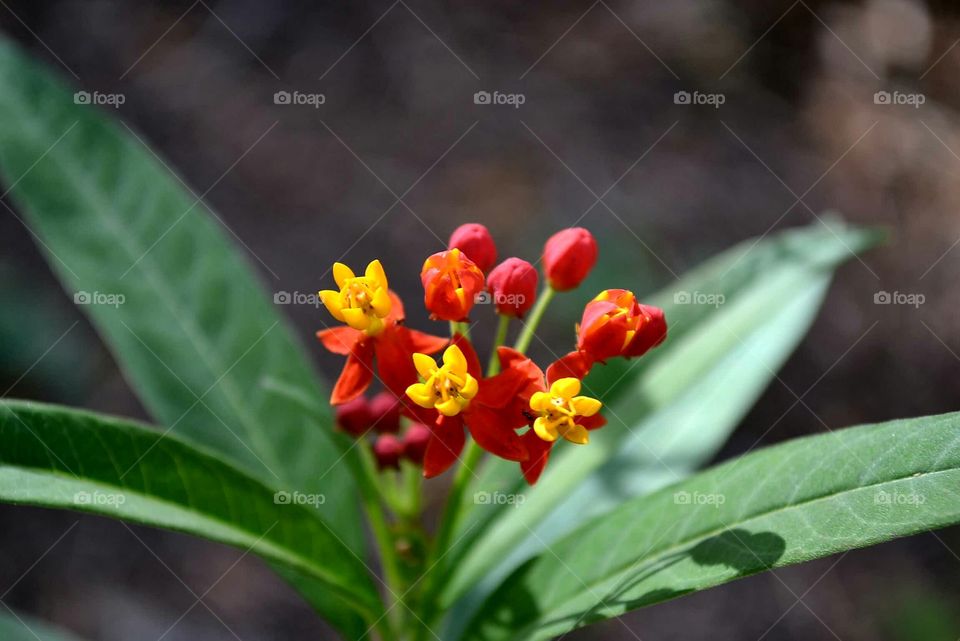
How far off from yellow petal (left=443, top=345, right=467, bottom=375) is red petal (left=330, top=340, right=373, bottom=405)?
0.24m

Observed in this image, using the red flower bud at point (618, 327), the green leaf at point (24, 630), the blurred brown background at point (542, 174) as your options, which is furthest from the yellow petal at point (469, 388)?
the blurred brown background at point (542, 174)

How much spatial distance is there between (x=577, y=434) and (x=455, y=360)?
0.25 meters

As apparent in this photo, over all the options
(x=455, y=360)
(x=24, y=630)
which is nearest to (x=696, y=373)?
(x=455, y=360)

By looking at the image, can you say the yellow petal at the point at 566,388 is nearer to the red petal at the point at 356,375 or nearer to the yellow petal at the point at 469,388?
the yellow petal at the point at 469,388

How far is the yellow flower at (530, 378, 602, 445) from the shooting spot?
1.53 metres

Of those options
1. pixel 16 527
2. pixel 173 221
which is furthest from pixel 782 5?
pixel 16 527

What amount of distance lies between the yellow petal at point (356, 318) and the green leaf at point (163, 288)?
1.85 feet

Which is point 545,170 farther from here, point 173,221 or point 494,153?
point 173,221

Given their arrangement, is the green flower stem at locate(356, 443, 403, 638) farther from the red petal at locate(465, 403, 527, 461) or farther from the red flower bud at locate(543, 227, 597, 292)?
the red flower bud at locate(543, 227, 597, 292)

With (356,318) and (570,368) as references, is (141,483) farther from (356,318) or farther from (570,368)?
(570,368)

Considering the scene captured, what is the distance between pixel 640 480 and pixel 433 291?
1178 mm

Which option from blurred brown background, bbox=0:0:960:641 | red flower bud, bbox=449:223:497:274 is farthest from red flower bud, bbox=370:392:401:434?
blurred brown background, bbox=0:0:960:641

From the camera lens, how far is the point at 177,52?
4312mm

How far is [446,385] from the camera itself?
1551 millimetres
